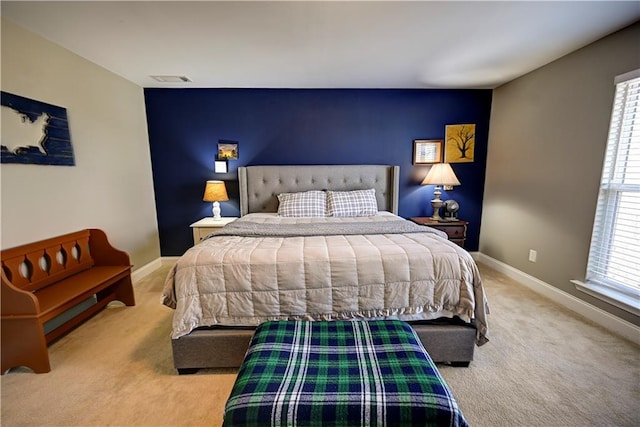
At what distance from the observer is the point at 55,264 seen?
2.25 m

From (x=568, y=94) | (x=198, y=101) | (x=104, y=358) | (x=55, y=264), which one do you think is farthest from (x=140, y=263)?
(x=568, y=94)

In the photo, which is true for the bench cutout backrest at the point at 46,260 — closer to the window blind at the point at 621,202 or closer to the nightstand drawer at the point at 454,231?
the nightstand drawer at the point at 454,231

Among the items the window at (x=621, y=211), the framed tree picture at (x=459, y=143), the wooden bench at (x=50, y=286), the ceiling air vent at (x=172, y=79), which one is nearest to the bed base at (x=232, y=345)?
the wooden bench at (x=50, y=286)

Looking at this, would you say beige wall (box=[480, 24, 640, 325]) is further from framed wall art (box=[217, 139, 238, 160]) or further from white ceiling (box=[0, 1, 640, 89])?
framed wall art (box=[217, 139, 238, 160])

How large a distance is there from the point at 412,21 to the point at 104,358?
10.8 feet

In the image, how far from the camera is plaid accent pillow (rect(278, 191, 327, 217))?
10.6ft

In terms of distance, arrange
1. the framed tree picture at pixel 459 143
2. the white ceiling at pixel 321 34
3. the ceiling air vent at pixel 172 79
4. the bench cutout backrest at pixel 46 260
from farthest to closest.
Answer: the framed tree picture at pixel 459 143, the ceiling air vent at pixel 172 79, the bench cutout backrest at pixel 46 260, the white ceiling at pixel 321 34

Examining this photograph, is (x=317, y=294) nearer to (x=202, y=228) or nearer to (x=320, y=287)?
(x=320, y=287)

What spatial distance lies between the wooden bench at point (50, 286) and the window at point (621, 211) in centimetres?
414

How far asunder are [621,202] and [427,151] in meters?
2.00

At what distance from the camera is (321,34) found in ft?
7.22

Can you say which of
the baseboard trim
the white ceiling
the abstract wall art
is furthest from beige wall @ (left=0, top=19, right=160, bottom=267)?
the baseboard trim

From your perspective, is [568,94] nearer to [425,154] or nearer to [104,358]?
[425,154]

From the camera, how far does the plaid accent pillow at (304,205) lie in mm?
3225
